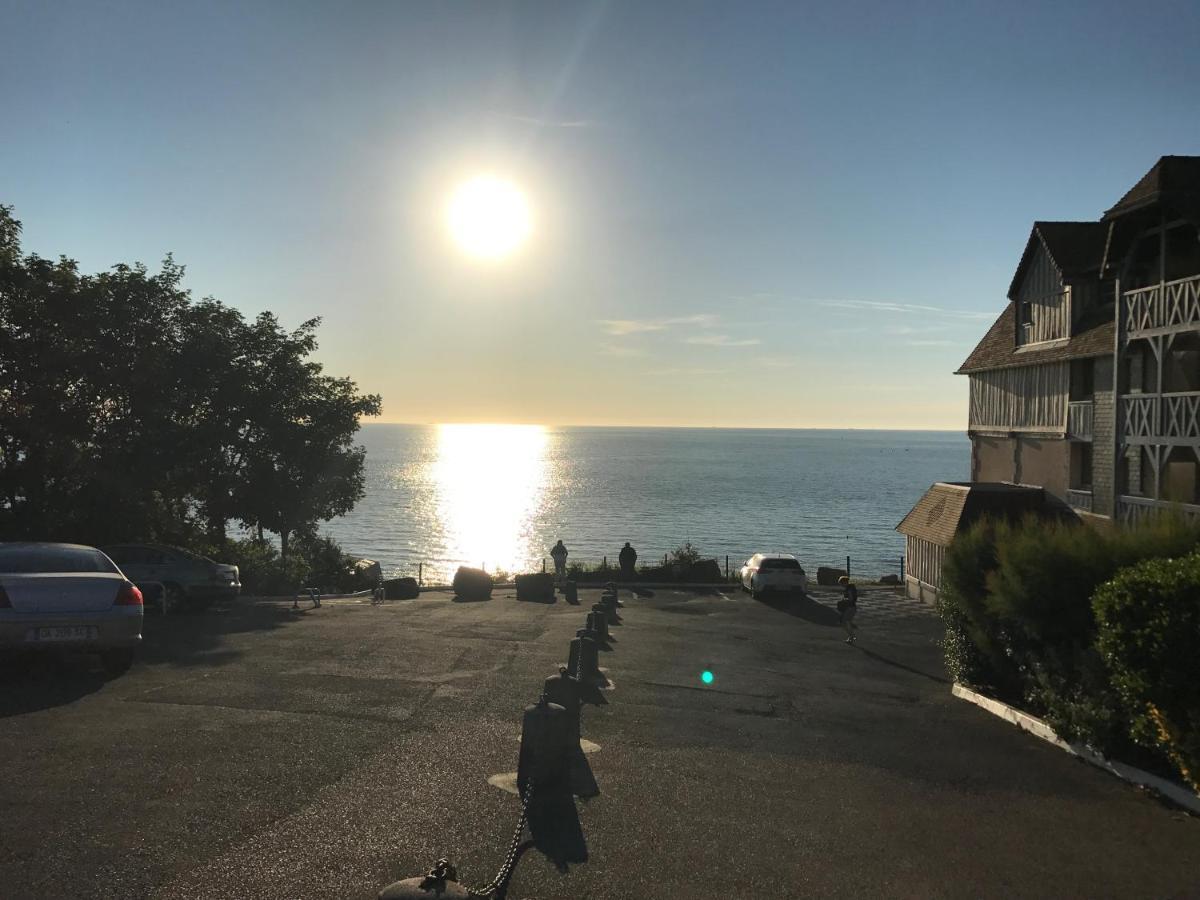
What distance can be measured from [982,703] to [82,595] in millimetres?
11451

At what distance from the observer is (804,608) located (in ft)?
85.3

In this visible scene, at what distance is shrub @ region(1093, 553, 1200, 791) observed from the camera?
731cm

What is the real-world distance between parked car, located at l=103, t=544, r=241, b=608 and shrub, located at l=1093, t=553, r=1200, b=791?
17790mm

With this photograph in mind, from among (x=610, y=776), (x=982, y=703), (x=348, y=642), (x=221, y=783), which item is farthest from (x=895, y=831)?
(x=348, y=642)

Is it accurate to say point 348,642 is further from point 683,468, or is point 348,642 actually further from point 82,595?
point 683,468

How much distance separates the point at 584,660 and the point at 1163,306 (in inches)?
616

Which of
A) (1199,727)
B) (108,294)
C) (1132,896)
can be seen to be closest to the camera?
(1132,896)

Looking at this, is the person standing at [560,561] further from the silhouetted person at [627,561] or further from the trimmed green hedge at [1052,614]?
the trimmed green hedge at [1052,614]

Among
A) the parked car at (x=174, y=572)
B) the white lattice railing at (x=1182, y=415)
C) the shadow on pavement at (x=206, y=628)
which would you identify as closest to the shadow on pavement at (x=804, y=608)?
the white lattice railing at (x=1182, y=415)

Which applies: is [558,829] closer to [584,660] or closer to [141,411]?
[584,660]

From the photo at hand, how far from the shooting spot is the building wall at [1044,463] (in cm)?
2475

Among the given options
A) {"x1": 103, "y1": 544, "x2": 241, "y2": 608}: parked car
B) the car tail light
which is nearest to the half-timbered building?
the car tail light

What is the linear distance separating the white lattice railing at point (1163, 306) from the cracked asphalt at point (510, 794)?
11377 millimetres

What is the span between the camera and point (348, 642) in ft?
47.9
